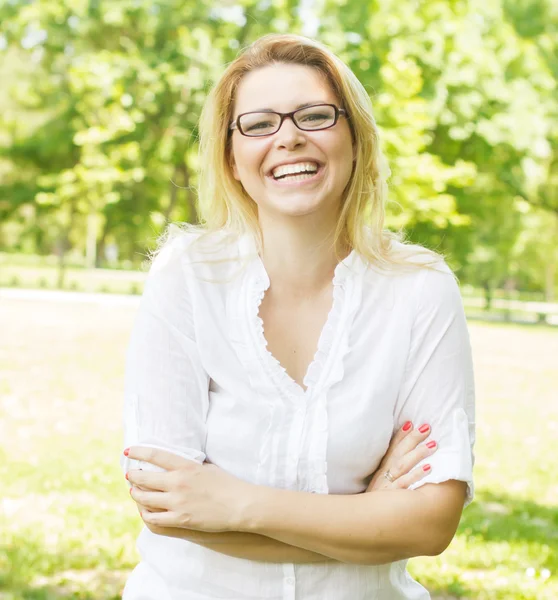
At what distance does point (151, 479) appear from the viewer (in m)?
2.12

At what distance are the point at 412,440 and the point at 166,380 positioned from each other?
2.18ft

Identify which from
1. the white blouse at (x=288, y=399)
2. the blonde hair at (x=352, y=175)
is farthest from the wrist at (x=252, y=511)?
the blonde hair at (x=352, y=175)

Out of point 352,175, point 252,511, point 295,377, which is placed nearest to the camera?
point 252,511

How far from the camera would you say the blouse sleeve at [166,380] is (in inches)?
87.2

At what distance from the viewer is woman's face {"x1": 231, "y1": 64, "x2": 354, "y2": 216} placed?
233 centimetres

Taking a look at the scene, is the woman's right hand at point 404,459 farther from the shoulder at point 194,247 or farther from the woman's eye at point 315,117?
the woman's eye at point 315,117

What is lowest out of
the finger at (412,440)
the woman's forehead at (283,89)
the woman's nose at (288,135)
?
the finger at (412,440)

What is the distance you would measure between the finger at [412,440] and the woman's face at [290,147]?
0.66 meters

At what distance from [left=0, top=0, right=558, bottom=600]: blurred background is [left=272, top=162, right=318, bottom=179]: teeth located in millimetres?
3025

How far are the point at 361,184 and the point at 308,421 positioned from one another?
30.5 inches

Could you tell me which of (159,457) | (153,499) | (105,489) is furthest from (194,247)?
(105,489)

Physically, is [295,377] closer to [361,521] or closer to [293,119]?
[361,521]

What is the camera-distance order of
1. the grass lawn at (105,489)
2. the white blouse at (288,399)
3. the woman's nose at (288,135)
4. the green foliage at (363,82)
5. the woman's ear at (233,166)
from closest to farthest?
the white blouse at (288,399) < the woman's nose at (288,135) < the woman's ear at (233,166) < the grass lawn at (105,489) < the green foliage at (363,82)

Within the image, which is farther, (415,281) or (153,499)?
(415,281)
